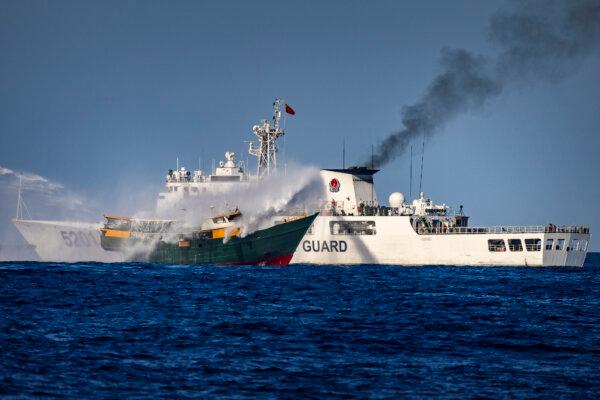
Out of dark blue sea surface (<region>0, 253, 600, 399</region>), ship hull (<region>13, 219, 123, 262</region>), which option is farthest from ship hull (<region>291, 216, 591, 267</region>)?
dark blue sea surface (<region>0, 253, 600, 399</region>)

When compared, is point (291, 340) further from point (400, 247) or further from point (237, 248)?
point (400, 247)

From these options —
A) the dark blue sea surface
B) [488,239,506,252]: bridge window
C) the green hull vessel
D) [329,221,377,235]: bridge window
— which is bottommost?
the dark blue sea surface

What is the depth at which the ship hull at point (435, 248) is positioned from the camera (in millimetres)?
85375

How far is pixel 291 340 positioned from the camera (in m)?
32.4

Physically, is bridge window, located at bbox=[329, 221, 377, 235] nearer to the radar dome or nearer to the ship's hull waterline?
the ship's hull waterline

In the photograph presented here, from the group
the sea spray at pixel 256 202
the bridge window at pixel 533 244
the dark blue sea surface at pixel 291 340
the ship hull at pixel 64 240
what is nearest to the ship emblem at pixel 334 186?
the sea spray at pixel 256 202

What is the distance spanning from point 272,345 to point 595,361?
11.2 metres

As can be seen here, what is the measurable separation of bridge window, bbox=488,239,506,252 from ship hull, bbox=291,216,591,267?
0.24 meters

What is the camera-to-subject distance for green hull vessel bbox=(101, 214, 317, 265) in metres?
77.3

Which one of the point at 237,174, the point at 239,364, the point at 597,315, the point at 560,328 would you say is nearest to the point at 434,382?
the point at 239,364

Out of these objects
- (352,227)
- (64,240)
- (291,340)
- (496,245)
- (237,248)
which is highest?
(352,227)

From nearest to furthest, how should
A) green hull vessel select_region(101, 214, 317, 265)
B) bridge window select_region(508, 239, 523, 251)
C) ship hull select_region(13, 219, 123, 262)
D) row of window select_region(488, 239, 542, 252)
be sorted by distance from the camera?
green hull vessel select_region(101, 214, 317, 265) < ship hull select_region(13, 219, 123, 262) < row of window select_region(488, 239, 542, 252) < bridge window select_region(508, 239, 523, 251)

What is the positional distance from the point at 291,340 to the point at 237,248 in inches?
1777

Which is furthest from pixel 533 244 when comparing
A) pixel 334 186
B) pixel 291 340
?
pixel 291 340
